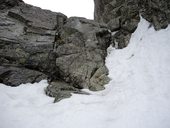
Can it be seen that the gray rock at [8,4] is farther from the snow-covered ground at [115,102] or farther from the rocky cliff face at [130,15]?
the rocky cliff face at [130,15]

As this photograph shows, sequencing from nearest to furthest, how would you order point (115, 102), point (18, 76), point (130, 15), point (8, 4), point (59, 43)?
point (115, 102)
point (18, 76)
point (59, 43)
point (8, 4)
point (130, 15)

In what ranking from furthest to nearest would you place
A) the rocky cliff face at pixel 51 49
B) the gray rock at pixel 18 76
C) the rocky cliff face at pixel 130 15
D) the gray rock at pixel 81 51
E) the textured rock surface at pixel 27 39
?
the rocky cliff face at pixel 130 15, the textured rock surface at pixel 27 39, the gray rock at pixel 81 51, the rocky cliff face at pixel 51 49, the gray rock at pixel 18 76

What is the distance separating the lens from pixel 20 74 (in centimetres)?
1119

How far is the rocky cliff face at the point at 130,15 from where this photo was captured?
45.2 feet

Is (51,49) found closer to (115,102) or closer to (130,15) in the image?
(115,102)

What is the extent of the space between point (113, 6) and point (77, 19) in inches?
212

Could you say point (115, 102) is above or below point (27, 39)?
below

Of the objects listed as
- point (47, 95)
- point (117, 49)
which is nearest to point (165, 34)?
point (117, 49)

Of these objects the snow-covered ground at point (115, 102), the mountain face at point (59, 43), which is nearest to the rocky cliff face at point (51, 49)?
the mountain face at point (59, 43)

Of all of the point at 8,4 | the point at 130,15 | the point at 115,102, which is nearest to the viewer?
the point at 115,102

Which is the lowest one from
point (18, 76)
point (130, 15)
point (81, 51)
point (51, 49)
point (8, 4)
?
point (18, 76)

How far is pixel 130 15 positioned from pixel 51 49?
24.7ft

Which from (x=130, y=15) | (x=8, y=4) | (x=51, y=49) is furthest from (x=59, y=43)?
(x=130, y=15)

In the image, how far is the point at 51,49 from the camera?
13.0m
